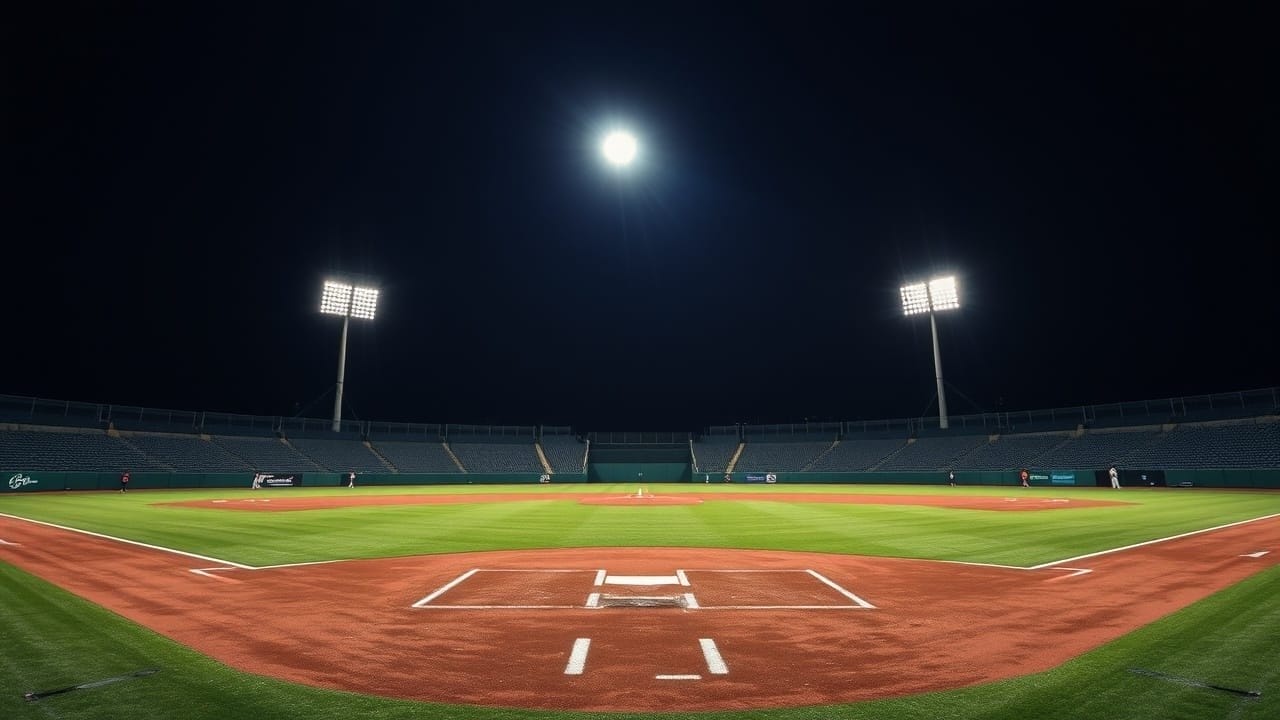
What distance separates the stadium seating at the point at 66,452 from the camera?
3722 centimetres

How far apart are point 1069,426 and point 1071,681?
191 ft

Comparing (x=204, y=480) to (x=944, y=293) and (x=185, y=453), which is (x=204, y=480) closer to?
(x=185, y=453)

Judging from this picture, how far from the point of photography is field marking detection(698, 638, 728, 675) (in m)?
5.53

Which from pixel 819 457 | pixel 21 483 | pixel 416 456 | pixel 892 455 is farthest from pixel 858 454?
pixel 21 483

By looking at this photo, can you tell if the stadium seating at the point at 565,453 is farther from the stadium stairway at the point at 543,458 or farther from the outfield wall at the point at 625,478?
the outfield wall at the point at 625,478

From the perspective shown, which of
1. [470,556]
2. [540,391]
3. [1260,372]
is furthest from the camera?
[540,391]

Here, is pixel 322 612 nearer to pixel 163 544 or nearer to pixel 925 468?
pixel 163 544

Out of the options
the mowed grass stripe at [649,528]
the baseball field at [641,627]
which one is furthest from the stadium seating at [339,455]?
the baseball field at [641,627]

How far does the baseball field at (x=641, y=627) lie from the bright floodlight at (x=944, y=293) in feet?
152

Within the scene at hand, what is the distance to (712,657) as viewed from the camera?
5922mm

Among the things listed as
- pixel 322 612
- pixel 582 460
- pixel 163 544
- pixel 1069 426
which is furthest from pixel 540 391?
pixel 322 612

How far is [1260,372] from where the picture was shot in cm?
5106

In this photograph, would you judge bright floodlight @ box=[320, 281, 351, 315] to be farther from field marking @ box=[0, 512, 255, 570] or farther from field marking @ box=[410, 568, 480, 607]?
field marking @ box=[410, 568, 480, 607]

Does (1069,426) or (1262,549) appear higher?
(1069,426)
